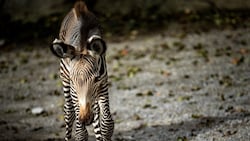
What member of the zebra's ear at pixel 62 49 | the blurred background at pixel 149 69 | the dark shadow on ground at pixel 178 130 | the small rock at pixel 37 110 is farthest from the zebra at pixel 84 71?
the small rock at pixel 37 110

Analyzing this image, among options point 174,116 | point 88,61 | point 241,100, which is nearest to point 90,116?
point 88,61

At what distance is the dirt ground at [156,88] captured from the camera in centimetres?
934

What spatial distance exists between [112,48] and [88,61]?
8919 millimetres

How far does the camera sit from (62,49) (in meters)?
6.83

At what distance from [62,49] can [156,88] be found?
543cm

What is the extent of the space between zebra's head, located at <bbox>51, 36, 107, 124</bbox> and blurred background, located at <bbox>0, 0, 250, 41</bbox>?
10.0m

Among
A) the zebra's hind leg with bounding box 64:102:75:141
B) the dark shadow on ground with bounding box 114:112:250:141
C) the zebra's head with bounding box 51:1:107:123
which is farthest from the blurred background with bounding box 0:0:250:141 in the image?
the zebra's head with bounding box 51:1:107:123

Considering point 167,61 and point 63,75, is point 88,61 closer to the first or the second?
point 63,75

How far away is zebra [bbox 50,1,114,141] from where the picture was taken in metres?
6.60

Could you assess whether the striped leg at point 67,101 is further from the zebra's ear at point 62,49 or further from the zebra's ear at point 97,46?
the zebra's ear at point 97,46

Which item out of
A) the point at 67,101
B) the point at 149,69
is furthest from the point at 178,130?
the point at 149,69

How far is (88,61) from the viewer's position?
680 centimetres

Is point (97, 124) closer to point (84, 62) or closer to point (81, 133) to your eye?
point (81, 133)

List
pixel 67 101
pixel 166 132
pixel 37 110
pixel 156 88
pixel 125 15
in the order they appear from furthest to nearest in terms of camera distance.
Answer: pixel 125 15 → pixel 156 88 → pixel 37 110 → pixel 166 132 → pixel 67 101
